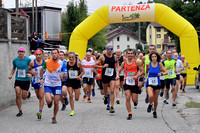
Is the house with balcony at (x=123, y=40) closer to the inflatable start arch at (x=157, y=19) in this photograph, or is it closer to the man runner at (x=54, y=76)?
the inflatable start arch at (x=157, y=19)

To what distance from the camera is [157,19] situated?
73.8ft

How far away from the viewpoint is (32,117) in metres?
11.0

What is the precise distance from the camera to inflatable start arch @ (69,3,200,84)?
22.1 m

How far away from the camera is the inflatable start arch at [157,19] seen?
72.5ft

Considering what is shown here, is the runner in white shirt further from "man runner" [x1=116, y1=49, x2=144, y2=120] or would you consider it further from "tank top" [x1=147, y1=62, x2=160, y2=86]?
"tank top" [x1=147, y1=62, x2=160, y2=86]

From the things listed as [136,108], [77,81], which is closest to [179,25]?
[136,108]

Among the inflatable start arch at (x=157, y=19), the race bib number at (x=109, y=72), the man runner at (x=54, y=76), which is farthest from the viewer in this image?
the inflatable start arch at (x=157, y=19)

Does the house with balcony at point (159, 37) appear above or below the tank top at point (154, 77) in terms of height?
above

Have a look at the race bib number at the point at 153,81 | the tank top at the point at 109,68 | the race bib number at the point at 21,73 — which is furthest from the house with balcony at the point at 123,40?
the race bib number at the point at 153,81

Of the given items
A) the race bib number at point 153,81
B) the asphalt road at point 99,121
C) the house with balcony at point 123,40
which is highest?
the house with balcony at point 123,40

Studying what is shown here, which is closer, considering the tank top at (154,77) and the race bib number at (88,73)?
the tank top at (154,77)

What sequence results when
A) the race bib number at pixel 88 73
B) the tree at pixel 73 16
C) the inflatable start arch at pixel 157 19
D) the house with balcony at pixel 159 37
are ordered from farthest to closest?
the house with balcony at pixel 159 37
the tree at pixel 73 16
the inflatable start arch at pixel 157 19
the race bib number at pixel 88 73

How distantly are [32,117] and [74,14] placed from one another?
1767 inches

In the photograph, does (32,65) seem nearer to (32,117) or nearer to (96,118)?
(32,117)
